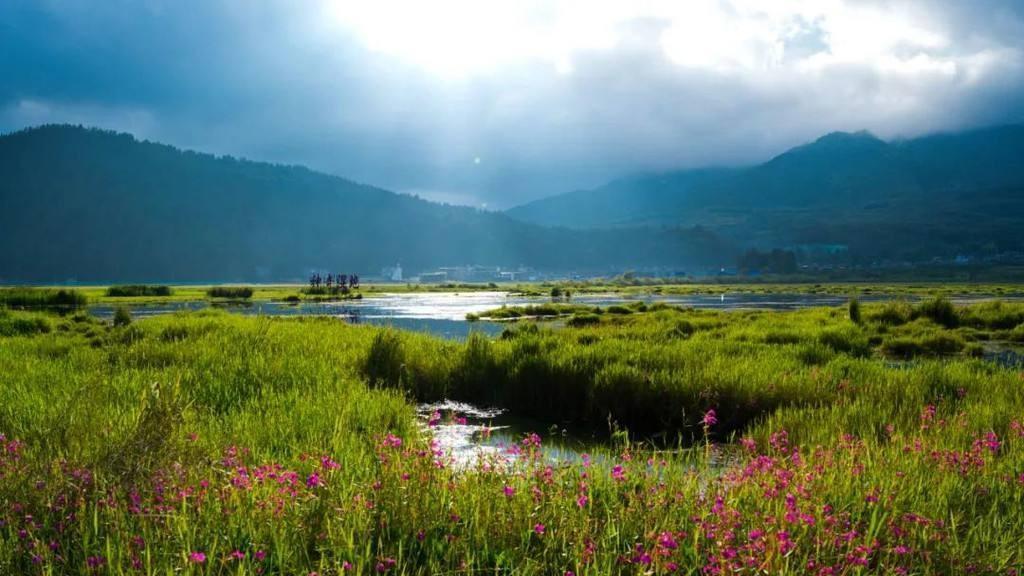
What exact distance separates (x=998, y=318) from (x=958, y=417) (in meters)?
32.1

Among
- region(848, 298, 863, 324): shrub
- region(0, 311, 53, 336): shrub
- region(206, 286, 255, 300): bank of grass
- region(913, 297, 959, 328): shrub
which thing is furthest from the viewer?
region(206, 286, 255, 300): bank of grass

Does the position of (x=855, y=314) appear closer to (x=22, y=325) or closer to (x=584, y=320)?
(x=584, y=320)

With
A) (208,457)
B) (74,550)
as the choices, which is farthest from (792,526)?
(208,457)

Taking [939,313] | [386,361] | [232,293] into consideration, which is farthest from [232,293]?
[939,313]

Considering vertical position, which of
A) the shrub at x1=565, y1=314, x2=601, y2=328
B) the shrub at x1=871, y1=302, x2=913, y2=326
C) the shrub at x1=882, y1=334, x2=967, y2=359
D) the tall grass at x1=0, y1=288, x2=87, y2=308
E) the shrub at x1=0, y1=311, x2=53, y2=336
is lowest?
the shrub at x1=882, y1=334, x2=967, y2=359

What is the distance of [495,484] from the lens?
6.23 m

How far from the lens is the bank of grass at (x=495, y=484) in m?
4.84

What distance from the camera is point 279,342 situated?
20000mm

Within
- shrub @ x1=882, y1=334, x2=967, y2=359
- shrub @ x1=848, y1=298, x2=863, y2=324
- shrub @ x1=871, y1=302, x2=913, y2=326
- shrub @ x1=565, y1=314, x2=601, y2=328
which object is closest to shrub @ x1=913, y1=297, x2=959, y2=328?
shrub @ x1=871, y1=302, x2=913, y2=326

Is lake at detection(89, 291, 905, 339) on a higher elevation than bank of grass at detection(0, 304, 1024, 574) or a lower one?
lower

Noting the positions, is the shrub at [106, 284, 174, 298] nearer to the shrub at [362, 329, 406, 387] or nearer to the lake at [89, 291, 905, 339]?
the lake at [89, 291, 905, 339]

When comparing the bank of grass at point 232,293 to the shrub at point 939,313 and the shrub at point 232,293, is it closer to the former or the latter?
the shrub at point 232,293

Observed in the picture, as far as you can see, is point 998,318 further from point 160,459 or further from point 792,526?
point 160,459

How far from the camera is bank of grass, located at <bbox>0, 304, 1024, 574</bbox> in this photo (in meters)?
4.84
